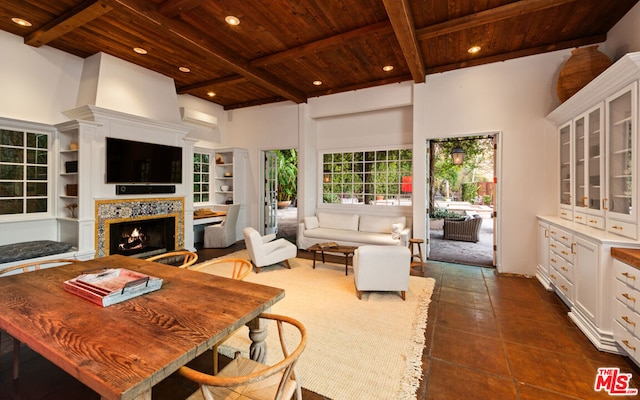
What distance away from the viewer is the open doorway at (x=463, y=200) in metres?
5.31

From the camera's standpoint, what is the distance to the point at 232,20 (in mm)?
3350

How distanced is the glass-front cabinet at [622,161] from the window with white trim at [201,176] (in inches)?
270

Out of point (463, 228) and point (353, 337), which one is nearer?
point (353, 337)

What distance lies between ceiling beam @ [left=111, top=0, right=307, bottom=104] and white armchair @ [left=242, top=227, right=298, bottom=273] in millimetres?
2516

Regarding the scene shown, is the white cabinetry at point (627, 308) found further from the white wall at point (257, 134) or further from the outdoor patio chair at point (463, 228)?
the white wall at point (257, 134)

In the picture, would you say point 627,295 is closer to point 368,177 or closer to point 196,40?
point 368,177

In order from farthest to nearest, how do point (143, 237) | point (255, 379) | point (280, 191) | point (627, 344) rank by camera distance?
point (280, 191) < point (143, 237) < point (627, 344) < point (255, 379)

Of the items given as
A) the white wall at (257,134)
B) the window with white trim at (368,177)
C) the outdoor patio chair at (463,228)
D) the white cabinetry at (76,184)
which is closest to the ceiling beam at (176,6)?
the white cabinetry at (76,184)

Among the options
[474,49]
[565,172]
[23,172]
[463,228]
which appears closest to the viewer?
[565,172]

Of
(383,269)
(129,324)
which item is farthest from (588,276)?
(129,324)

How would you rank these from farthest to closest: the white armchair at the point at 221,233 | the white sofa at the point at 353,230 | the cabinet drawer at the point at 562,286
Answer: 1. the white armchair at the point at 221,233
2. the white sofa at the point at 353,230
3. the cabinet drawer at the point at 562,286

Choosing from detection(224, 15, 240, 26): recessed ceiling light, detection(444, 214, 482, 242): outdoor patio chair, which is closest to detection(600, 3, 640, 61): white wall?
detection(444, 214, 482, 242): outdoor patio chair

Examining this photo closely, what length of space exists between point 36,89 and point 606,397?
689cm

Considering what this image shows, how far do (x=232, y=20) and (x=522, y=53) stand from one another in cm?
412
